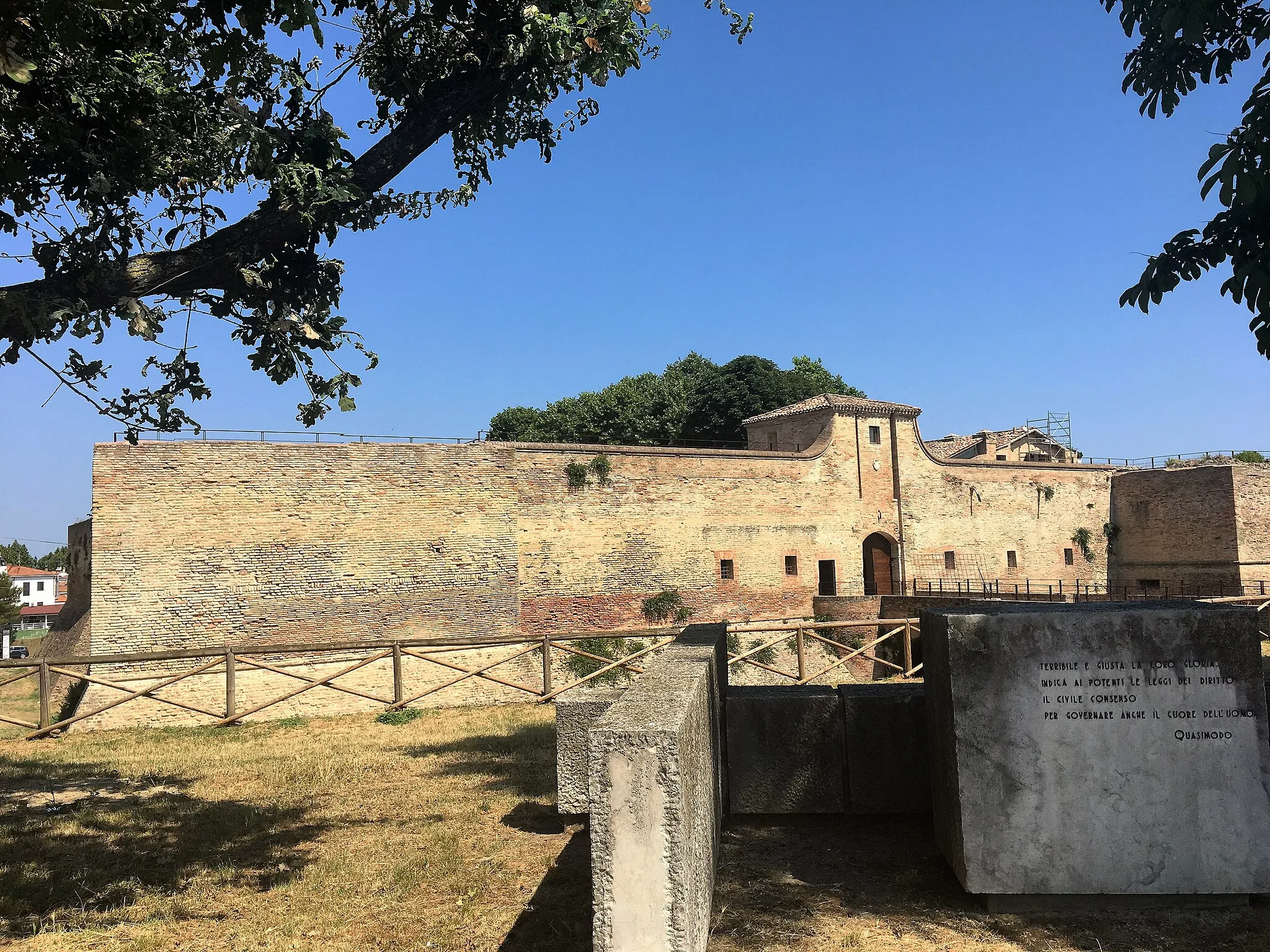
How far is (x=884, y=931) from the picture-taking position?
4465mm

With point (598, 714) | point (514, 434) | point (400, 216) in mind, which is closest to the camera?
point (598, 714)

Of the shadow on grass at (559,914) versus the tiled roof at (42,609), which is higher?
the shadow on grass at (559,914)

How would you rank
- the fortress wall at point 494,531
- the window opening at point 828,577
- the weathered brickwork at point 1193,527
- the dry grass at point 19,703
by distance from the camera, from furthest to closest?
the weathered brickwork at point 1193,527 → the window opening at point 828,577 → the fortress wall at point 494,531 → the dry grass at point 19,703

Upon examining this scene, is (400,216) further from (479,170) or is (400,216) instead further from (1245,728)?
(1245,728)

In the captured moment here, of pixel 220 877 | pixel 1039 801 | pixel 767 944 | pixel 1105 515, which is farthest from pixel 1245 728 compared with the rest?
pixel 1105 515

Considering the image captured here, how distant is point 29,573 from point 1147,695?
9574 centimetres

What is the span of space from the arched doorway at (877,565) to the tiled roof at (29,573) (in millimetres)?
78661

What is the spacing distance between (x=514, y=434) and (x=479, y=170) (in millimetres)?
39226

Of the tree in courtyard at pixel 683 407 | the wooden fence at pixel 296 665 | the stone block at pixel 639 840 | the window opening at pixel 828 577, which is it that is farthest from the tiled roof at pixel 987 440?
the stone block at pixel 639 840

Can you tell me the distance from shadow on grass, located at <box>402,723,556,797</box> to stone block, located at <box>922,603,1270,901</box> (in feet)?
14.6

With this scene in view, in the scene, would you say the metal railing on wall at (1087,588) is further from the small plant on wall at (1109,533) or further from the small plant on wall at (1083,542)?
the small plant on wall at (1109,533)

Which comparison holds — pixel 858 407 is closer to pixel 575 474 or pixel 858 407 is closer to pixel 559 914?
pixel 575 474

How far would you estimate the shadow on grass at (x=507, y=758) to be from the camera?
330 inches

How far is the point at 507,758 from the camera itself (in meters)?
9.71
